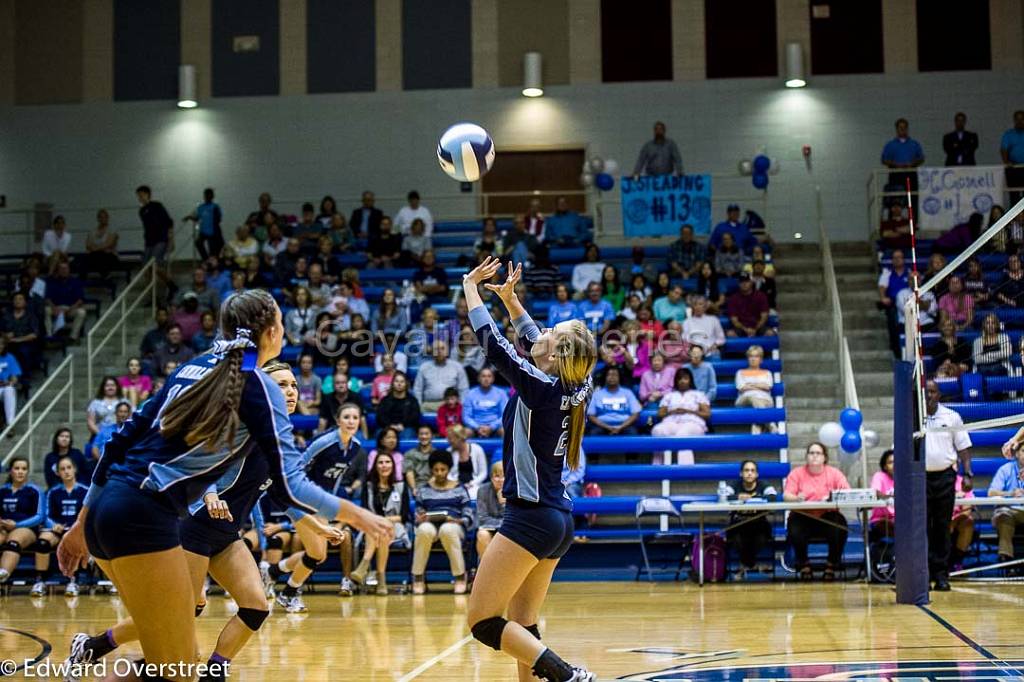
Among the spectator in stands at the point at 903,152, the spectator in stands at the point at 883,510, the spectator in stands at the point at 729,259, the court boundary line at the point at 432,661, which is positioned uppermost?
the spectator in stands at the point at 903,152

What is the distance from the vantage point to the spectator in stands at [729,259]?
18172 mm

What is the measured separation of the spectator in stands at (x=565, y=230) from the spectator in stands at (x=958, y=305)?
605 cm

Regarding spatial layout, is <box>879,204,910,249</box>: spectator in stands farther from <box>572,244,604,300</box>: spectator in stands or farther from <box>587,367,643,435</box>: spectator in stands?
<box>587,367,643,435</box>: spectator in stands

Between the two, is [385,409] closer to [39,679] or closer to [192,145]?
[39,679]

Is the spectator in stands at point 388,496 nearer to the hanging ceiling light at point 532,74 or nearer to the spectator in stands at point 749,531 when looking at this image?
the spectator in stands at point 749,531

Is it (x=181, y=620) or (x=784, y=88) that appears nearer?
(x=181, y=620)

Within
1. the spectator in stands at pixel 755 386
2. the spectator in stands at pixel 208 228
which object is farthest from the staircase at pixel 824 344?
the spectator in stands at pixel 208 228

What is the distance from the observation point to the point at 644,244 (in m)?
20.5

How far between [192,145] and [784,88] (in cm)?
1071

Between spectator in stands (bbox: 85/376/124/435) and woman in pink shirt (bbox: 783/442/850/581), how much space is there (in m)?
8.23

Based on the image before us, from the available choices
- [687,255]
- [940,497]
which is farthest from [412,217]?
[940,497]

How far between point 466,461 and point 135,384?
16.7 feet

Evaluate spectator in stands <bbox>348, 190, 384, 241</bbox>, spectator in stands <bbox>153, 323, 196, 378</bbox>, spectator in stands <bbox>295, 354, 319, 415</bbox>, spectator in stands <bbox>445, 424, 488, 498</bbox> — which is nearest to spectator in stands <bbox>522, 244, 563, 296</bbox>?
spectator in stands <bbox>348, 190, 384, 241</bbox>

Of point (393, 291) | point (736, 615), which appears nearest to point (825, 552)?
point (736, 615)
